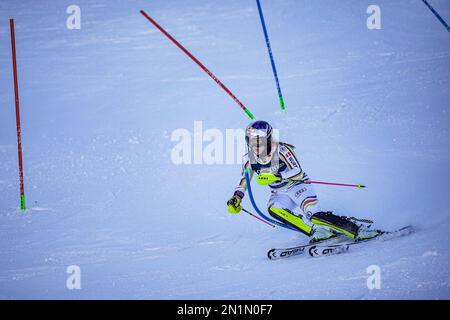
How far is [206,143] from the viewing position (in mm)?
6250

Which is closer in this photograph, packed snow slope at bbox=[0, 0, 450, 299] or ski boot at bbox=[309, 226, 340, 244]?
packed snow slope at bbox=[0, 0, 450, 299]

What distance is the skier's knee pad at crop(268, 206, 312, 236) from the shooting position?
4.47 m

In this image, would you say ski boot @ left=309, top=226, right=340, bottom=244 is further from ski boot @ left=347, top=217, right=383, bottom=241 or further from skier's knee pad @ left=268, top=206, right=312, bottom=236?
ski boot @ left=347, top=217, right=383, bottom=241

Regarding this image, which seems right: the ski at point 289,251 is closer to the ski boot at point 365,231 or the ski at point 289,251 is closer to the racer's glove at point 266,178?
Result: the ski boot at point 365,231

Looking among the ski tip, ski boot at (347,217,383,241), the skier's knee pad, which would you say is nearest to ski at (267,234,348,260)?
the ski tip

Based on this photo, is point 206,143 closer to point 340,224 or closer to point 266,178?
point 266,178

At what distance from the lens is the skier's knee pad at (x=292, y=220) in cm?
447

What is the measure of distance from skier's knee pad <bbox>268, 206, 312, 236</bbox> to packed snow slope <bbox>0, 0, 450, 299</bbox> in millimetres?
160

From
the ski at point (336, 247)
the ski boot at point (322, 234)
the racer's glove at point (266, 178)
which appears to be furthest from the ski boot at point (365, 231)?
the racer's glove at point (266, 178)

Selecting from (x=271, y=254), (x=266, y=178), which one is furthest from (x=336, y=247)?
(x=266, y=178)

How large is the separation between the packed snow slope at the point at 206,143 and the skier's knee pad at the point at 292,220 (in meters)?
0.16

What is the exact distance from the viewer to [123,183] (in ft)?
19.8
